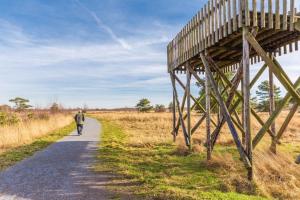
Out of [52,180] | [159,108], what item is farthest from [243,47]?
[159,108]

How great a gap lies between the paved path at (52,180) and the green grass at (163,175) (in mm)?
470

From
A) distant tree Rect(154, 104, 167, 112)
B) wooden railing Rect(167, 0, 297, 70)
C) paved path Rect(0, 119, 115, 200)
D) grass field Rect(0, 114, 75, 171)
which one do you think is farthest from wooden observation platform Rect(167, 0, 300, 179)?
distant tree Rect(154, 104, 167, 112)

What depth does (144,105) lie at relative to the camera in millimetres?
82562

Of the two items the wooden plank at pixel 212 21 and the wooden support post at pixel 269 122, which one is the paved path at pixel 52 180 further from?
the wooden plank at pixel 212 21

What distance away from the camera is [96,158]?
10398 millimetres

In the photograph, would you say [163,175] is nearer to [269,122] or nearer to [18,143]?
[269,122]

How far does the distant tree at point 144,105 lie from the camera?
8224cm

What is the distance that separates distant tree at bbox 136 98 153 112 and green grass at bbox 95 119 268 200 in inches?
2776

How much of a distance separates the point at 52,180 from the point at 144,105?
75326 mm

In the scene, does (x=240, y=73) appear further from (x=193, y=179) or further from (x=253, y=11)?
(x=193, y=179)

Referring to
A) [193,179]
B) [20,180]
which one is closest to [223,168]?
[193,179]

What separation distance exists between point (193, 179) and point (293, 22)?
4288mm

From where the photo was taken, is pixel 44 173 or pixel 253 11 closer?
pixel 253 11

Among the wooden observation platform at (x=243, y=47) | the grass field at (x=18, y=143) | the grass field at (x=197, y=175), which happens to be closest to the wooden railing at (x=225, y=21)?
the wooden observation platform at (x=243, y=47)
